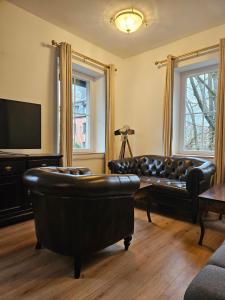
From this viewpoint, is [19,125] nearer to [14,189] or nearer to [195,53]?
[14,189]

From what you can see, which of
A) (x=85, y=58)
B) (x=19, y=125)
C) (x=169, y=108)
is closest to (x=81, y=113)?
(x=85, y=58)

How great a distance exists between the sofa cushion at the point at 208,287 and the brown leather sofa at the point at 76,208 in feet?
2.84

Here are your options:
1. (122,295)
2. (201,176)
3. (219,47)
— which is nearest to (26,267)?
(122,295)

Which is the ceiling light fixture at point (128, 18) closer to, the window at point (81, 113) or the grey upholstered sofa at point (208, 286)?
the window at point (81, 113)

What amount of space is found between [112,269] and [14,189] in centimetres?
161

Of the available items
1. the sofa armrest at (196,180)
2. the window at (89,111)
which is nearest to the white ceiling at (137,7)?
the window at (89,111)

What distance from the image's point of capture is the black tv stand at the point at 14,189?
254 cm

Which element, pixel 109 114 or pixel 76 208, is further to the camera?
pixel 109 114

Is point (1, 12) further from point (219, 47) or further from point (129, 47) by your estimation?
point (219, 47)

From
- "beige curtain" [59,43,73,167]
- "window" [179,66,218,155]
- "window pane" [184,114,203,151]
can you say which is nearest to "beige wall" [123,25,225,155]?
"window" [179,66,218,155]

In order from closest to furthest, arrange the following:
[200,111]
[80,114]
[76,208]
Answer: [76,208], [200,111], [80,114]

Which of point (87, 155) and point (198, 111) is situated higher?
point (198, 111)

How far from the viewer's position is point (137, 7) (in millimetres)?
2967

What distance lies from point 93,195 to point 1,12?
9.66 feet
